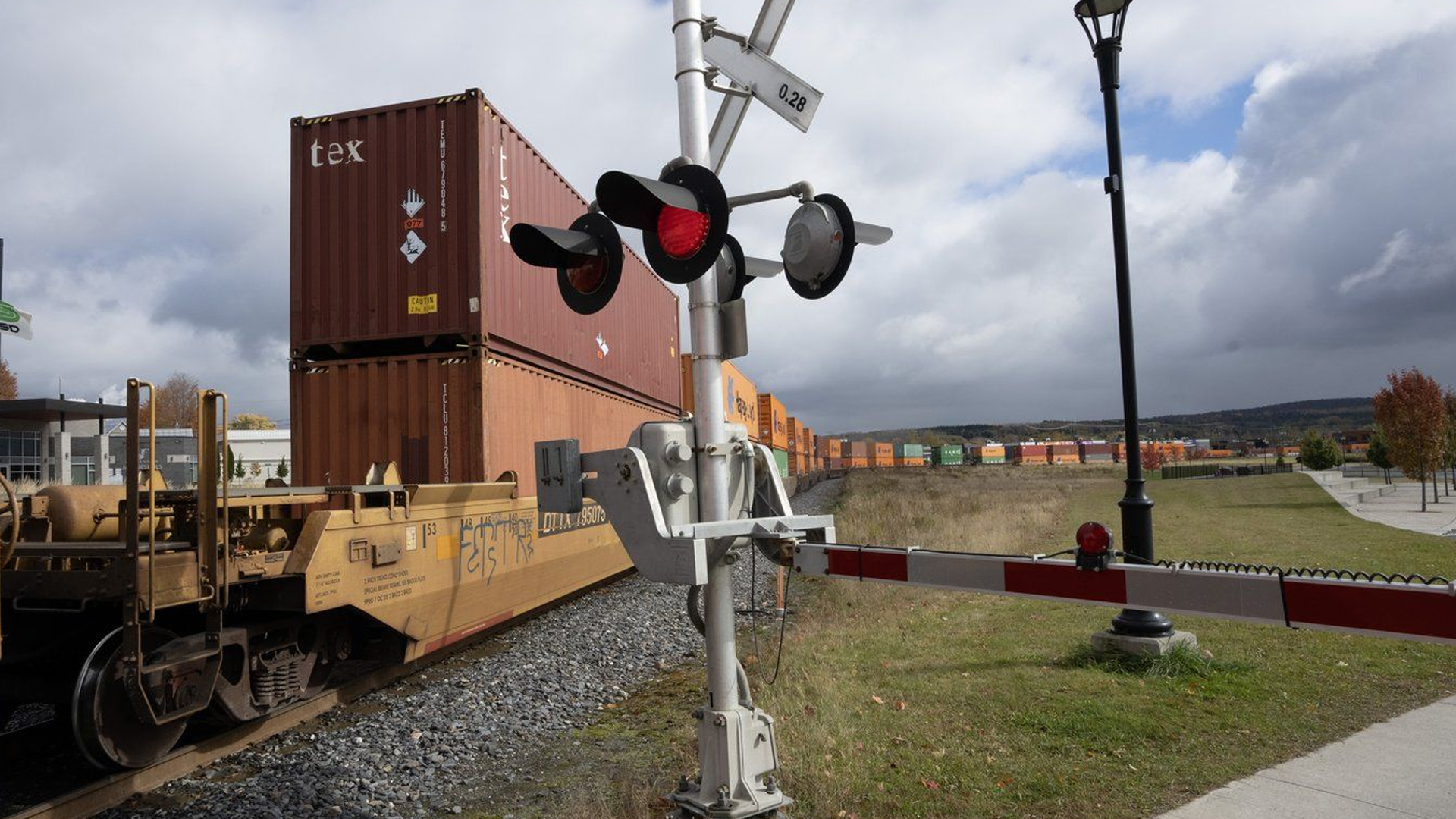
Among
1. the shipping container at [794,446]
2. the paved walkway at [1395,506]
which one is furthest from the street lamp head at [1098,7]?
the shipping container at [794,446]

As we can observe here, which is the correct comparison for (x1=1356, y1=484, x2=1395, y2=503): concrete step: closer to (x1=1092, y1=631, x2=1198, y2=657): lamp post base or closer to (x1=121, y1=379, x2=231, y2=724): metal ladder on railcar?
(x1=1092, y1=631, x2=1198, y2=657): lamp post base

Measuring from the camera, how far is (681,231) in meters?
2.71

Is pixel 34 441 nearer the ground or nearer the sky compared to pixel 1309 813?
nearer the sky

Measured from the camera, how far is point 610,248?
312cm

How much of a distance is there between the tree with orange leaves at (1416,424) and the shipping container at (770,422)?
59.0ft

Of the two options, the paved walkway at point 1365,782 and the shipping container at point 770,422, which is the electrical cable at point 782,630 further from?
the shipping container at point 770,422

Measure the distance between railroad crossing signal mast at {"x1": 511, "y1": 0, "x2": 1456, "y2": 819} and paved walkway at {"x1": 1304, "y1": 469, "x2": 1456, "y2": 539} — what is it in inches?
605

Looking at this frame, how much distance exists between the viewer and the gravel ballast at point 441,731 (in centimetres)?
435

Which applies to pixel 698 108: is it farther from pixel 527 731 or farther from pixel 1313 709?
pixel 1313 709

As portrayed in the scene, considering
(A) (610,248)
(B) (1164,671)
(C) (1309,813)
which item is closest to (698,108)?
(A) (610,248)

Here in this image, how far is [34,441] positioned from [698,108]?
4355cm

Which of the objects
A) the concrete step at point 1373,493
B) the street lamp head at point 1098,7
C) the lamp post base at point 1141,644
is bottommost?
the concrete step at point 1373,493

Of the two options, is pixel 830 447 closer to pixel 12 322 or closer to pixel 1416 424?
pixel 1416 424

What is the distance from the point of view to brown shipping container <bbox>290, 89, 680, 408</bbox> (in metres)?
7.56
